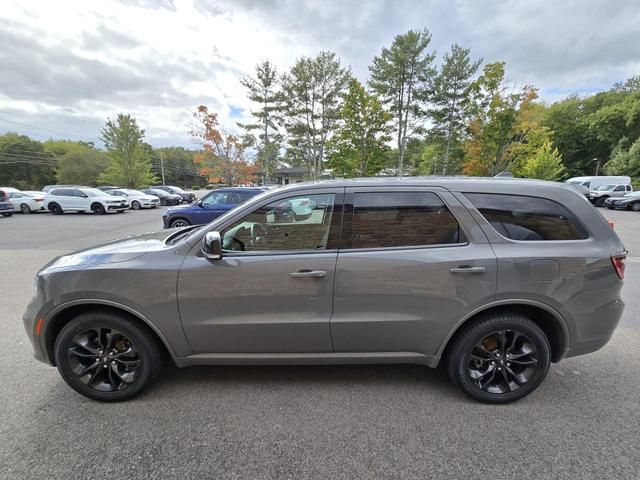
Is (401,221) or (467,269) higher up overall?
(401,221)

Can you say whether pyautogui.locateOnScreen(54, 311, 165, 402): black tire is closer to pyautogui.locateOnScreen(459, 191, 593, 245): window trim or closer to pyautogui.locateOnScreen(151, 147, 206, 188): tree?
pyautogui.locateOnScreen(459, 191, 593, 245): window trim

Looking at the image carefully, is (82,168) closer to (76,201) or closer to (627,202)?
(76,201)

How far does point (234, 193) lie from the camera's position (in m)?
9.83

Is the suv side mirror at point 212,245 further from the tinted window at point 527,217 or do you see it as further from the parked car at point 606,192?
the parked car at point 606,192

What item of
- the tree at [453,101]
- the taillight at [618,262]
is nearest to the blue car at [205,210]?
the taillight at [618,262]

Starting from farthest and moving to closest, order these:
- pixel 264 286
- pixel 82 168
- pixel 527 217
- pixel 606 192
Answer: pixel 82 168
pixel 606 192
pixel 527 217
pixel 264 286

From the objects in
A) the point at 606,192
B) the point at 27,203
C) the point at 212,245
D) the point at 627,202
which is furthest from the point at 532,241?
the point at 606,192

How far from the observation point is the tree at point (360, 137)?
648 inches

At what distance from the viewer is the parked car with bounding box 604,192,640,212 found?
61.7ft

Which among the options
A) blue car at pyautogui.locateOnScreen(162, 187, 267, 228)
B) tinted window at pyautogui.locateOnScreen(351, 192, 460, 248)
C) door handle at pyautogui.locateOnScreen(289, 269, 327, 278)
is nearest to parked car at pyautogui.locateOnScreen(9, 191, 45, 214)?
blue car at pyautogui.locateOnScreen(162, 187, 267, 228)

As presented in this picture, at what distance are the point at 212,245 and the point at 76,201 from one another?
19876 millimetres

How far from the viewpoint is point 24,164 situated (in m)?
54.3

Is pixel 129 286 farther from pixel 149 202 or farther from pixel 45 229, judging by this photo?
pixel 149 202

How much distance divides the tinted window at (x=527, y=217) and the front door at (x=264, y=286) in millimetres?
1180
